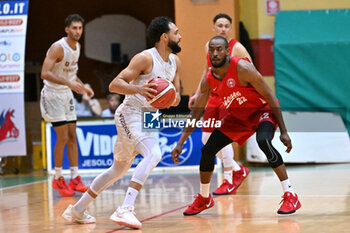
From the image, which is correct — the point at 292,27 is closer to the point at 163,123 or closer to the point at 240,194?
the point at 163,123

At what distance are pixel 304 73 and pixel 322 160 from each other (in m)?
1.87

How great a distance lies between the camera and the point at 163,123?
1070cm

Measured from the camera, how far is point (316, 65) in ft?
38.3

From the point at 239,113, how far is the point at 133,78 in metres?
1.17

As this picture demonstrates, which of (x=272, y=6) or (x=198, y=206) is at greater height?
(x=272, y=6)

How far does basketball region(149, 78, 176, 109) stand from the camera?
17.1 feet

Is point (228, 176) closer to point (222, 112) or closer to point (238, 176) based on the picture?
point (238, 176)

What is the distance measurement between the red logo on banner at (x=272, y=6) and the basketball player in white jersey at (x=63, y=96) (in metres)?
5.37

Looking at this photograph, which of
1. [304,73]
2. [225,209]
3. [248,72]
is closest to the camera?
[248,72]

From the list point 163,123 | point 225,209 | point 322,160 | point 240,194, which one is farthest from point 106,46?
point 225,209

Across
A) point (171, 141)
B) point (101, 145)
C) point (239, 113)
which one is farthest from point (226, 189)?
point (101, 145)

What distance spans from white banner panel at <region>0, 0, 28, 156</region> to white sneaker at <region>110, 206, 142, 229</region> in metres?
6.12

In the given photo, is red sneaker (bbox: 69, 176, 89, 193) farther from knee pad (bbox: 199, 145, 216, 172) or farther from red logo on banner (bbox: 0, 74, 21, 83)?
red logo on banner (bbox: 0, 74, 21, 83)

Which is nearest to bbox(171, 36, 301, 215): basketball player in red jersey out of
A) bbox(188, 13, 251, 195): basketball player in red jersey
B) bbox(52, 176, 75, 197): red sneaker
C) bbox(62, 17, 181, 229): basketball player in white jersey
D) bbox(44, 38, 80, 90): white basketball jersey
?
bbox(62, 17, 181, 229): basketball player in white jersey
